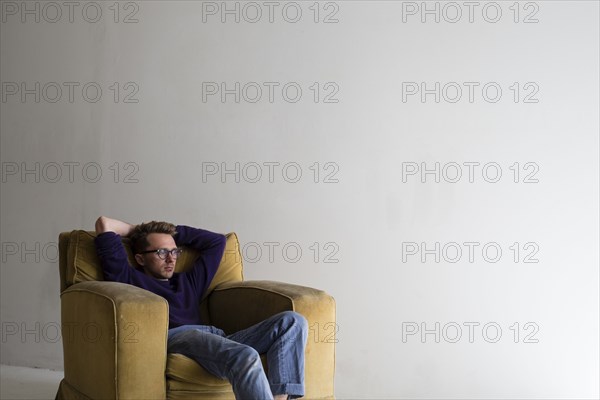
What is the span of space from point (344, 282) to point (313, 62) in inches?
45.1

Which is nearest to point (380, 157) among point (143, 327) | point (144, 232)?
point (144, 232)

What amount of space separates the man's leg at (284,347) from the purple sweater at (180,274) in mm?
440

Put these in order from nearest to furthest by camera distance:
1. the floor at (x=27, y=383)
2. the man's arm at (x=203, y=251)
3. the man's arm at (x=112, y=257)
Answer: the man's arm at (x=112, y=257)
the man's arm at (x=203, y=251)
the floor at (x=27, y=383)

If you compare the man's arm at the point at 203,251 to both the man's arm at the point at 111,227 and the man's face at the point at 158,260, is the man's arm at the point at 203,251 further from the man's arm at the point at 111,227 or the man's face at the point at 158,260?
the man's arm at the point at 111,227

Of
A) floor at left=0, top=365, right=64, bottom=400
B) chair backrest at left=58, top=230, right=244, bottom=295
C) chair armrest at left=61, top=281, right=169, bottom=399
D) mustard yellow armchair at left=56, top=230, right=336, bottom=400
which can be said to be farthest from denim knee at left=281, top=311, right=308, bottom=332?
floor at left=0, top=365, right=64, bottom=400

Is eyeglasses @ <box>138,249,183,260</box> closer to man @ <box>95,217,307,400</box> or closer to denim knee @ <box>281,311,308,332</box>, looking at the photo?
man @ <box>95,217,307,400</box>

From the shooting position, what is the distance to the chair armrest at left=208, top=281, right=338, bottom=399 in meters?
2.91

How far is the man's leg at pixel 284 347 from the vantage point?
2705 millimetres

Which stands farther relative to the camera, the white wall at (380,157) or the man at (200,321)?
the white wall at (380,157)

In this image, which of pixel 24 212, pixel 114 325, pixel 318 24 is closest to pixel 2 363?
pixel 24 212

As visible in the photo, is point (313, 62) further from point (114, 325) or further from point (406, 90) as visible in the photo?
point (114, 325)

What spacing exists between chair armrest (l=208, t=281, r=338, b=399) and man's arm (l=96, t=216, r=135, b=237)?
1.83 ft

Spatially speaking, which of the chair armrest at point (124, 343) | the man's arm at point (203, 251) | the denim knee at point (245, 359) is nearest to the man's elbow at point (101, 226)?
the man's arm at point (203, 251)

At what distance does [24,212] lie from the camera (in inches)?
161
